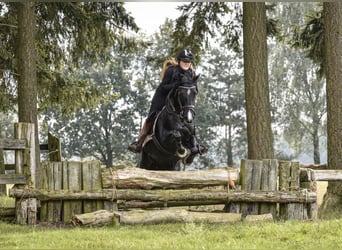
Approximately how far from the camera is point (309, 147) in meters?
51.5

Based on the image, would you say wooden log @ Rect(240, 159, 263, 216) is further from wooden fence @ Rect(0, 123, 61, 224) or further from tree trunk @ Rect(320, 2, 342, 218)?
wooden fence @ Rect(0, 123, 61, 224)

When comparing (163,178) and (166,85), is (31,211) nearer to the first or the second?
(163,178)

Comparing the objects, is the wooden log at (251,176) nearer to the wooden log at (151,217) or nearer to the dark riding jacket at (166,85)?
the wooden log at (151,217)

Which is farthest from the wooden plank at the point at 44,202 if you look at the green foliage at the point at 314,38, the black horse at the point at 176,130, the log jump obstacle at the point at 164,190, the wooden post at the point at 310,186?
the green foliage at the point at 314,38

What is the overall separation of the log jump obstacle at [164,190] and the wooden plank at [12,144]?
0.48 meters

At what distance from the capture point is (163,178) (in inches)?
413

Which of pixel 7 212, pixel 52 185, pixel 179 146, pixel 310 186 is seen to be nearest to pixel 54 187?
pixel 52 185

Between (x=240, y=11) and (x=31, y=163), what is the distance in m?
9.46

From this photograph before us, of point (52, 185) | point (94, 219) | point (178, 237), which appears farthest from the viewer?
point (52, 185)

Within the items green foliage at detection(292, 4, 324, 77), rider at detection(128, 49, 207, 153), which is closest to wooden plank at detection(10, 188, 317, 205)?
rider at detection(128, 49, 207, 153)

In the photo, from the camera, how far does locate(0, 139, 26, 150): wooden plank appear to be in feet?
32.6

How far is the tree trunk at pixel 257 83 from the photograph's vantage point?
45.3ft

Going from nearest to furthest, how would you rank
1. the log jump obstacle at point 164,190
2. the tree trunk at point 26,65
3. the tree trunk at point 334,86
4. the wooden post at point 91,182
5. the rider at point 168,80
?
1. the log jump obstacle at point 164,190
2. the wooden post at point 91,182
3. the rider at point 168,80
4. the tree trunk at point 334,86
5. the tree trunk at point 26,65

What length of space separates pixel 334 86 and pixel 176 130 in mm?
4075
